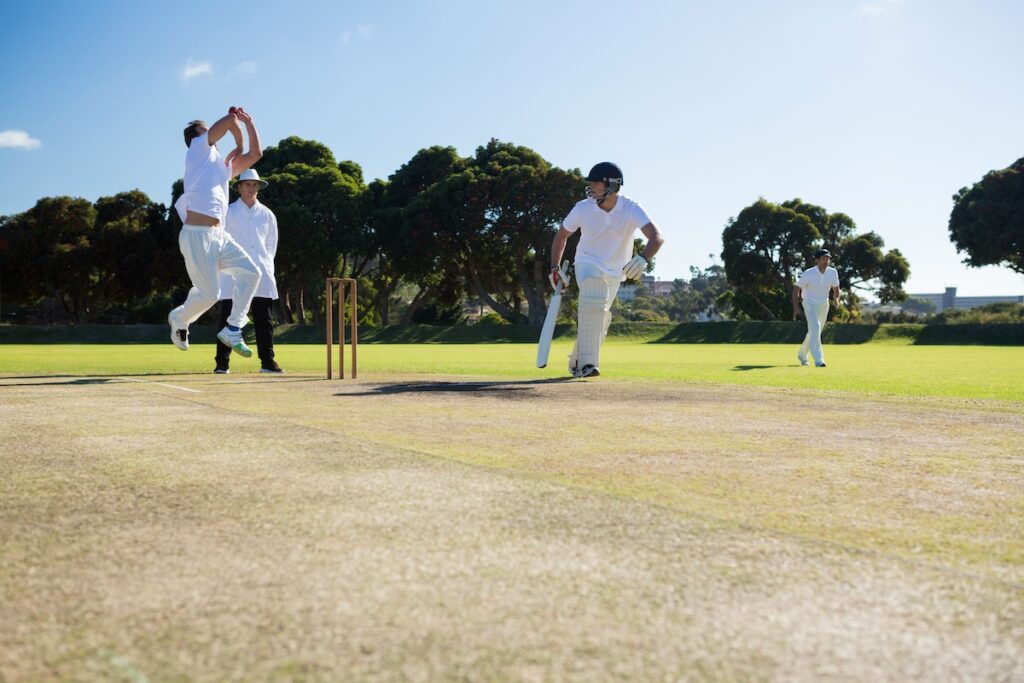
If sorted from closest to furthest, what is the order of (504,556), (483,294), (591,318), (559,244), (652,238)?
(504,556) → (652,238) → (591,318) → (559,244) → (483,294)

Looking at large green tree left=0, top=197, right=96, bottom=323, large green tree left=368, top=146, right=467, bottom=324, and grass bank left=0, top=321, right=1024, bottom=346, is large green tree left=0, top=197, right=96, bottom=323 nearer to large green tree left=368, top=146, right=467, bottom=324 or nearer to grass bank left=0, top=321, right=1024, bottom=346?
grass bank left=0, top=321, right=1024, bottom=346

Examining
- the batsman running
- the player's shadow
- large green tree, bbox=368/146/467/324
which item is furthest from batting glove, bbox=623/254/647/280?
large green tree, bbox=368/146/467/324

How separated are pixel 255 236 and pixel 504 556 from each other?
392 inches

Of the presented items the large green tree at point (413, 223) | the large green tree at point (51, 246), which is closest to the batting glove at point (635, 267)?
the large green tree at point (413, 223)

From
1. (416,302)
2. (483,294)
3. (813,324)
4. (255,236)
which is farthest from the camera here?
(416,302)

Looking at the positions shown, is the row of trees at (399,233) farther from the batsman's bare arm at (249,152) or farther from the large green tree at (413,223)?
the batsman's bare arm at (249,152)

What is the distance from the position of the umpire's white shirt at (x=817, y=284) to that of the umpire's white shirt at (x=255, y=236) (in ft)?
31.7

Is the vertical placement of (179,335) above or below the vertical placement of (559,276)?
below

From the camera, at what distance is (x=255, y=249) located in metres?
11.6

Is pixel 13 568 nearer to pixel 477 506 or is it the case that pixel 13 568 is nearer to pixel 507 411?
pixel 477 506

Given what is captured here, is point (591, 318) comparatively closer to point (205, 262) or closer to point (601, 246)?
point (601, 246)

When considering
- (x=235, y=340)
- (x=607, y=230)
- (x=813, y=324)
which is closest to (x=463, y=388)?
(x=607, y=230)

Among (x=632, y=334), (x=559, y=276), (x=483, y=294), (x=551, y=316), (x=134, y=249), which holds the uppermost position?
(x=134, y=249)

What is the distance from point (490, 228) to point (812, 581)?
45.1 m
